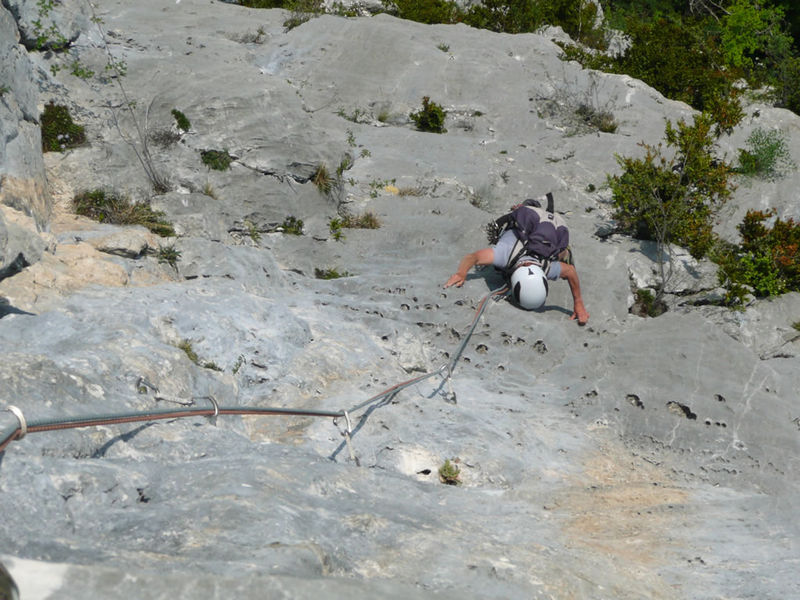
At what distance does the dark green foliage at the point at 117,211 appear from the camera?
32.3 ft

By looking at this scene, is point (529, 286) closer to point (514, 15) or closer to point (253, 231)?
point (253, 231)

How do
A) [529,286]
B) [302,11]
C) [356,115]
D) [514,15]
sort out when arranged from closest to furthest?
1. [529,286]
2. [356,115]
3. [302,11]
4. [514,15]

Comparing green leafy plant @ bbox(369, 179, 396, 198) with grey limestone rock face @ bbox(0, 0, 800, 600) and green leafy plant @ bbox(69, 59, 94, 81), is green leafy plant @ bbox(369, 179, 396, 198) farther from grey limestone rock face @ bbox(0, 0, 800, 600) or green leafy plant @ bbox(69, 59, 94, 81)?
green leafy plant @ bbox(69, 59, 94, 81)

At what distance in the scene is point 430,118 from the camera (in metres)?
15.8

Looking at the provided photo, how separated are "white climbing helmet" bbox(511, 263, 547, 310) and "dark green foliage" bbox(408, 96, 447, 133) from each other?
662 centimetres

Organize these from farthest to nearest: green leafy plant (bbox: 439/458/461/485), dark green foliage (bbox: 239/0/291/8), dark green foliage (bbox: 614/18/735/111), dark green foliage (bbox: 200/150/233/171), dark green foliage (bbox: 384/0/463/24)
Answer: dark green foliage (bbox: 239/0/291/8)
dark green foliage (bbox: 384/0/463/24)
dark green foliage (bbox: 614/18/735/111)
dark green foliage (bbox: 200/150/233/171)
green leafy plant (bbox: 439/458/461/485)

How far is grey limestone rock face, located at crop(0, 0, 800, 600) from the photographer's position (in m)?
3.70

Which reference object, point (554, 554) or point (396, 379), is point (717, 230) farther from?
point (554, 554)

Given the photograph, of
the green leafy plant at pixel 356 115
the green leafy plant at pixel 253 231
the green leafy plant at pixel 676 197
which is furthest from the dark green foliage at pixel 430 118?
the green leafy plant at pixel 253 231

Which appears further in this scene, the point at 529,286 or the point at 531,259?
the point at 531,259

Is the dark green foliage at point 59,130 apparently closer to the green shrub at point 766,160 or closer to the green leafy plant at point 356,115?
the green leafy plant at point 356,115

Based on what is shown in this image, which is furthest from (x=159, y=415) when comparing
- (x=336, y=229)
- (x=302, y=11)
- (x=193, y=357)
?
(x=302, y=11)

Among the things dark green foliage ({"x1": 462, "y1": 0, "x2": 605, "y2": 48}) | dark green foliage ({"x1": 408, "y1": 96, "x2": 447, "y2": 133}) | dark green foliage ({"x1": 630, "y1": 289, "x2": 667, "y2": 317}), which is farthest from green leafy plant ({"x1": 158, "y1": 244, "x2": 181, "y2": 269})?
dark green foliage ({"x1": 462, "y1": 0, "x2": 605, "y2": 48})

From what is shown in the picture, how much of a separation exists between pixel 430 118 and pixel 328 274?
6.32m
